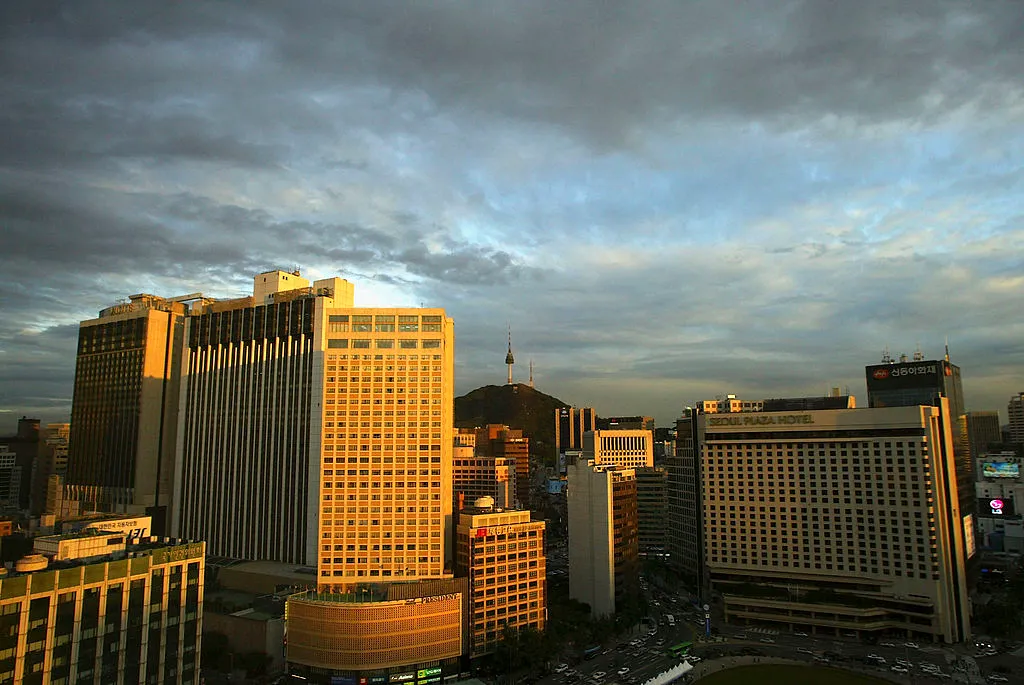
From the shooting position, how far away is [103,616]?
6519 cm

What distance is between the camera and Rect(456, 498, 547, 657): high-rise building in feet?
358

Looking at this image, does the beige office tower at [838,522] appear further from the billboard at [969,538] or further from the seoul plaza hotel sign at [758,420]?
the billboard at [969,538]

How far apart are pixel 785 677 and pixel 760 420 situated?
167 ft

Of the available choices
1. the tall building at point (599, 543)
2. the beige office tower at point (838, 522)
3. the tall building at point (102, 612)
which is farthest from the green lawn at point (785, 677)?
the tall building at point (102, 612)

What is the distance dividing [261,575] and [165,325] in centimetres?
7721

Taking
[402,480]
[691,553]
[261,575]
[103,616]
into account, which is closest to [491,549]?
[402,480]

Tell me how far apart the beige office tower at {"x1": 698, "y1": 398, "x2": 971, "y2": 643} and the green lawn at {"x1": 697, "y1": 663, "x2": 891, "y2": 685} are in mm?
22842

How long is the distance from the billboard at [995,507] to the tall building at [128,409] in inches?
8621

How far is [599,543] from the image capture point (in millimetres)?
133750

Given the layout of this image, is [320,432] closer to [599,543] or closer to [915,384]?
[599,543]

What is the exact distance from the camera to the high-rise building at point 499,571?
109 m

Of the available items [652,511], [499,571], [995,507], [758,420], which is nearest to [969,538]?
[758,420]

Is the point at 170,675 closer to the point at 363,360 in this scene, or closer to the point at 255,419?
the point at 363,360

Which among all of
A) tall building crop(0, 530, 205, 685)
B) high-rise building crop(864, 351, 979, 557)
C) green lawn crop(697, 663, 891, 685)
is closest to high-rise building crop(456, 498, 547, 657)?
green lawn crop(697, 663, 891, 685)
